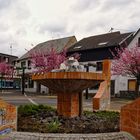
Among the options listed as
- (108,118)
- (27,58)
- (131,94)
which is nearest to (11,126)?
(108,118)

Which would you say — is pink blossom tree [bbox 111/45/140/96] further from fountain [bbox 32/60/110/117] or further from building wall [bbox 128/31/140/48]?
fountain [bbox 32/60/110/117]

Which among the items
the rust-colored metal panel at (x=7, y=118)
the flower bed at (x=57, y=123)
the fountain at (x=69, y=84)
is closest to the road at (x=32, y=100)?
the flower bed at (x=57, y=123)

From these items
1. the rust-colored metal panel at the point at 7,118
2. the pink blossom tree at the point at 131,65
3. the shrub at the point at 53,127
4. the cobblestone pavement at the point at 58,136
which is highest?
the pink blossom tree at the point at 131,65

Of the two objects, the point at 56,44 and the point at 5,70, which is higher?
the point at 56,44

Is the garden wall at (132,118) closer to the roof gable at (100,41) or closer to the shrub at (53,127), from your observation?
the shrub at (53,127)

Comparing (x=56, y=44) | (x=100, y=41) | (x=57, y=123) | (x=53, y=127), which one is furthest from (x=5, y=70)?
(x=53, y=127)

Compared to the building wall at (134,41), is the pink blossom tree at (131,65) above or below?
below

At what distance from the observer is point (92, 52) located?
165ft

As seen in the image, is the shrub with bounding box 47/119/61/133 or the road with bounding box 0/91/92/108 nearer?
the shrub with bounding box 47/119/61/133

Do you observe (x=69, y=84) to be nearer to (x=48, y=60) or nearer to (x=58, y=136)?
(x=58, y=136)

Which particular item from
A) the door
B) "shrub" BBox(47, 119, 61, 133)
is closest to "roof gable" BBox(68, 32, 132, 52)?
the door

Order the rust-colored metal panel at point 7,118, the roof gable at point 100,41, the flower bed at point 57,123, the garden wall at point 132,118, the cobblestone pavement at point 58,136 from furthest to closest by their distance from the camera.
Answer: the roof gable at point 100,41 → the flower bed at point 57,123 → the garden wall at point 132,118 → the rust-colored metal panel at point 7,118 → the cobblestone pavement at point 58,136

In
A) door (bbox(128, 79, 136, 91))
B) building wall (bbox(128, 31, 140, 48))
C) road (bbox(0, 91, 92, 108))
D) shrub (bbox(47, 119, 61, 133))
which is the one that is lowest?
road (bbox(0, 91, 92, 108))

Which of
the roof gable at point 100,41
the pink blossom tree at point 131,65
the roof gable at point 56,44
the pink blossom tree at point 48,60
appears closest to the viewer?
the pink blossom tree at point 131,65
